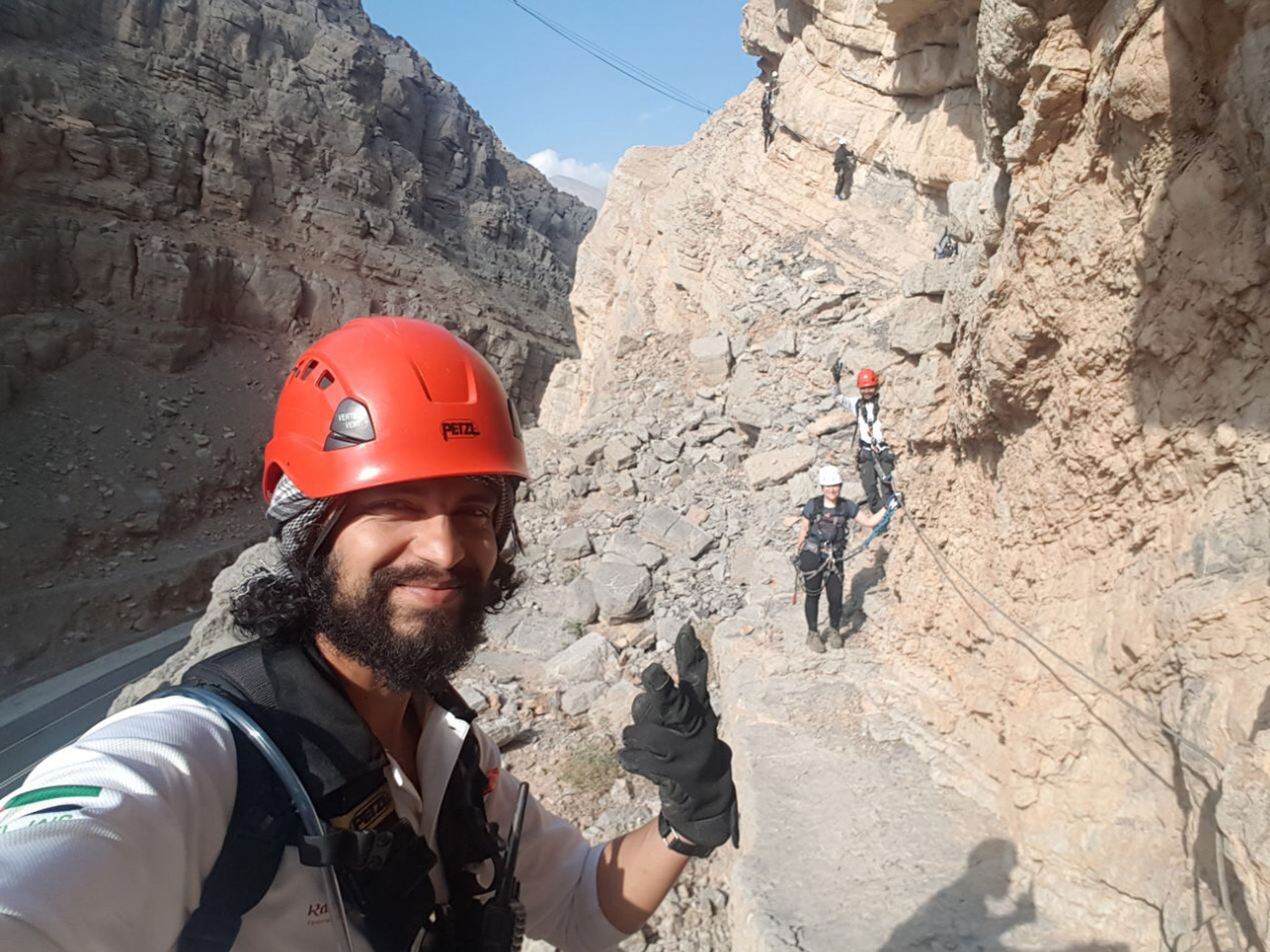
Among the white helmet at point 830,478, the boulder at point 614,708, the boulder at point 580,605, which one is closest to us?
the white helmet at point 830,478

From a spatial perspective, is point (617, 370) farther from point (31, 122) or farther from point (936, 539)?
point (31, 122)

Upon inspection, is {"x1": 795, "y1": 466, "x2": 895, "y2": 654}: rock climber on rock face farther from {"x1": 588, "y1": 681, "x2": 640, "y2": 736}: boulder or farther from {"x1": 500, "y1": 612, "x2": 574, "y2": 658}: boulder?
{"x1": 500, "y1": 612, "x2": 574, "y2": 658}: boulder

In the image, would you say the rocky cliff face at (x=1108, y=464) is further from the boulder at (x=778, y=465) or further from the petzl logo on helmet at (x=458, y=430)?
the boulder at (x=778, y=465)

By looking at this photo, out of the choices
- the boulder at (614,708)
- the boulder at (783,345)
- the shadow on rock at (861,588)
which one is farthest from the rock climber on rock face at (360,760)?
the boulder at (783,345)

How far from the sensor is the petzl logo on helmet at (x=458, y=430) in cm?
167

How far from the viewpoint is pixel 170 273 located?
26188mm

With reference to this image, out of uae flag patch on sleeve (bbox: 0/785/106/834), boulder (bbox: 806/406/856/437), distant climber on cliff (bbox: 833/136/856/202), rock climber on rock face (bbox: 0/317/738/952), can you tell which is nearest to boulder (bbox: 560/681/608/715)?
boulder (bbox: 806/406/856/437)

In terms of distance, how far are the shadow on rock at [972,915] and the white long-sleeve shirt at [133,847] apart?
8.60 feet

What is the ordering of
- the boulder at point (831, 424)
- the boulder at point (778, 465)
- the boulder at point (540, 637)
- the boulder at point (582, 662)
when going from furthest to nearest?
the boulder at point (831, 424)
the boulder at point (778, 465)
the boulder at point (540, 637)
the boulder at point (582, 662)

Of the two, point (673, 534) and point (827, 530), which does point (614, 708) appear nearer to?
point (827, 530)

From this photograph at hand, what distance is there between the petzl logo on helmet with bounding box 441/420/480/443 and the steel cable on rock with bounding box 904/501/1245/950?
217 cm

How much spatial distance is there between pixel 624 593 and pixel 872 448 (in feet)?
11.4

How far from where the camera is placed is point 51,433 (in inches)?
877

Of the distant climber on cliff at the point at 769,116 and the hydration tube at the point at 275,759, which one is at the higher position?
the distant climber on cliff at the point at 769,116
